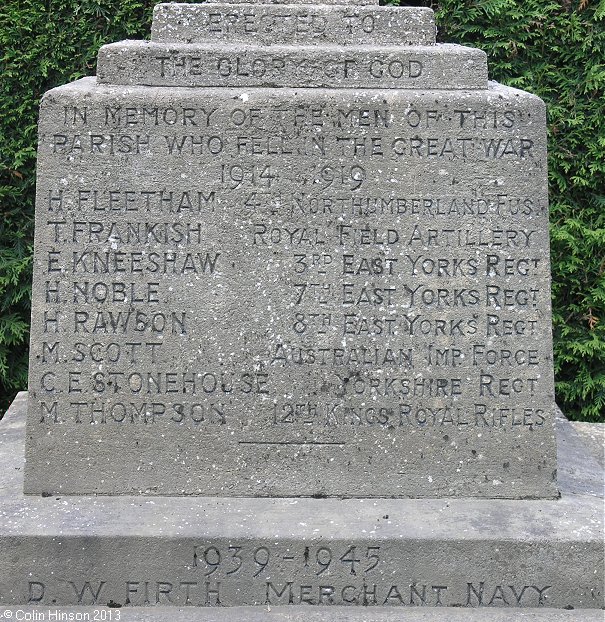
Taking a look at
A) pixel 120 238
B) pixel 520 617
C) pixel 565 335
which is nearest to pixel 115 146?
pixel 120 238

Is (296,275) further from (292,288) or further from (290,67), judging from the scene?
(290,67)

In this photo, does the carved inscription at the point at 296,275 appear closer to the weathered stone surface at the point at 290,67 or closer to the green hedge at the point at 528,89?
the weathered stone surface at the point at 290,67

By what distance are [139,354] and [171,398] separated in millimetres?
218

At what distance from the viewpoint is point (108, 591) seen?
3352 mm

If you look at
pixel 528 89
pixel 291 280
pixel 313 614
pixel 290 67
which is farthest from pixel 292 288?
pixel 528 89

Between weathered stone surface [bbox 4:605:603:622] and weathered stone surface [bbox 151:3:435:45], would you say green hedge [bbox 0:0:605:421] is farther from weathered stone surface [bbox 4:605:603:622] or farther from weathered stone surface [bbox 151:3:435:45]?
weathered stone surface [bbox 4:605:603:622]

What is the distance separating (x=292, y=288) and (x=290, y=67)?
893 millimetres

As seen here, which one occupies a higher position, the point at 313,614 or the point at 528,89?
the point at 528,89

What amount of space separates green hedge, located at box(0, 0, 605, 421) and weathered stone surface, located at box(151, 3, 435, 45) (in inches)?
73.0

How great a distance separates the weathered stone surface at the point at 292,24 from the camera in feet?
12.7

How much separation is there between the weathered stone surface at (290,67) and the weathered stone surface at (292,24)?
137mm

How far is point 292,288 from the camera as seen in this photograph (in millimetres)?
3695

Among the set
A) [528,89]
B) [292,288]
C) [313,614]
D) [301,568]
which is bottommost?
[313,614]

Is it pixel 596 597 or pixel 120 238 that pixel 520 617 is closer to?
pixel 596 597
